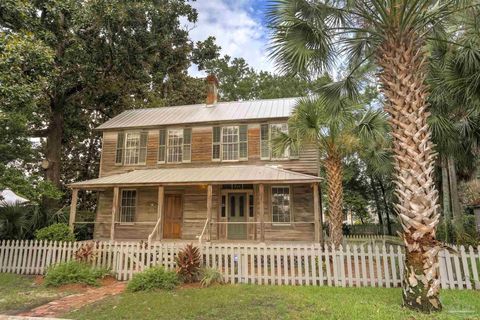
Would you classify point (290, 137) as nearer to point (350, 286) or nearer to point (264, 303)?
point (350, 286)

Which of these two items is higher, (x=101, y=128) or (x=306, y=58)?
(x=101, y=128)

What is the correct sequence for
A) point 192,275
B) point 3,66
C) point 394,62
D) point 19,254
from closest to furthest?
point 394,62 → point 192,275 → point 3,66 → point 19,254

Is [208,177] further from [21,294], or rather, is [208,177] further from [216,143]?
[21,294]

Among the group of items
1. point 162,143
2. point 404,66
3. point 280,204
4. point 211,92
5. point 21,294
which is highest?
point 211,92

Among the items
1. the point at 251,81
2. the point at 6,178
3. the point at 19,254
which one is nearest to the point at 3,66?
the point at 6,178

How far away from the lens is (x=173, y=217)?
15273 mm

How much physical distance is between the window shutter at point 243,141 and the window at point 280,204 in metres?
2.27

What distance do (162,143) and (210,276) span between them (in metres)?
9.52

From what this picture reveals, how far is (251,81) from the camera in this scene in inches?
1389

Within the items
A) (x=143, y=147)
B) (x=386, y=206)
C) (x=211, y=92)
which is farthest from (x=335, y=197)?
(x=386, y=206)

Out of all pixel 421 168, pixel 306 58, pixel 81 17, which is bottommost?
pixel 421 168

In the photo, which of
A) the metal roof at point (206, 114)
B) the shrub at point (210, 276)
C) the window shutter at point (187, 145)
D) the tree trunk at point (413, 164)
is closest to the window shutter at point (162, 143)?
the metal roof at point (206, 114)

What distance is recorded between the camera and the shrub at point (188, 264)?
849 centimetres

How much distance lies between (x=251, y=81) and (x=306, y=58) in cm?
2901
